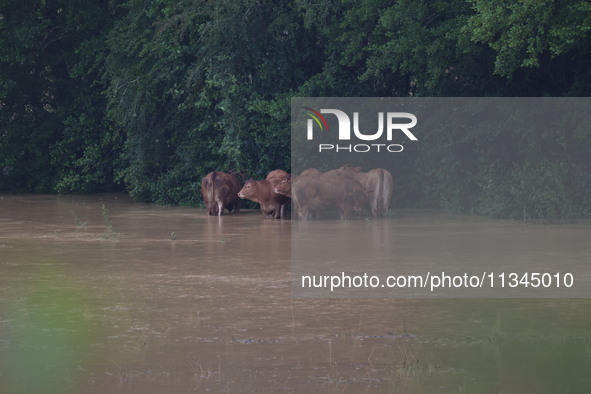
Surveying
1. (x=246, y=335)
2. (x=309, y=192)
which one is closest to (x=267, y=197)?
(x=309, y=192)

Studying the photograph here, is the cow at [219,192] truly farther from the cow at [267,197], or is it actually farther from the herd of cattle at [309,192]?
the cow at [267,197]

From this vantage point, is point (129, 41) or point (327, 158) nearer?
point (327, 158)

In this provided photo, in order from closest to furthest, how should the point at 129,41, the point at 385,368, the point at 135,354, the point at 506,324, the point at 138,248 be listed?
the point at 385,368 < the point at 135,354 < the point at 506,324 < the point at 138,248 < the point at 129,41

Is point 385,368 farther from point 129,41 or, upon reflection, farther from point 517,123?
point 129,41

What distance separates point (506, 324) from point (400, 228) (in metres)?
9.85

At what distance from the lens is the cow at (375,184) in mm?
22312

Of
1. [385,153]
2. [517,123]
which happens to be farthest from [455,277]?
[385,153]

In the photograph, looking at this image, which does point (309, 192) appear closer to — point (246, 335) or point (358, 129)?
point (358, 129)

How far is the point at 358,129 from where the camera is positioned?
25234 millimetres

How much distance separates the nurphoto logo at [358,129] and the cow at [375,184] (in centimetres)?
197

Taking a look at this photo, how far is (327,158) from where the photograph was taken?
973 inches

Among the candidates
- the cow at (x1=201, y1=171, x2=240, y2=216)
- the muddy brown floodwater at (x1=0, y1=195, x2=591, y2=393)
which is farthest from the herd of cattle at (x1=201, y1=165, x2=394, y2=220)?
the muddy brown floodwater at (x1=0, y1=195, x2=591, y2=393)

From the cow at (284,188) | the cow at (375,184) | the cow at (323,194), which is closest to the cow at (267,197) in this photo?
the cow at (284,188)

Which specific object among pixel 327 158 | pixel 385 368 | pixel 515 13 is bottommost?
pixel 385 368
